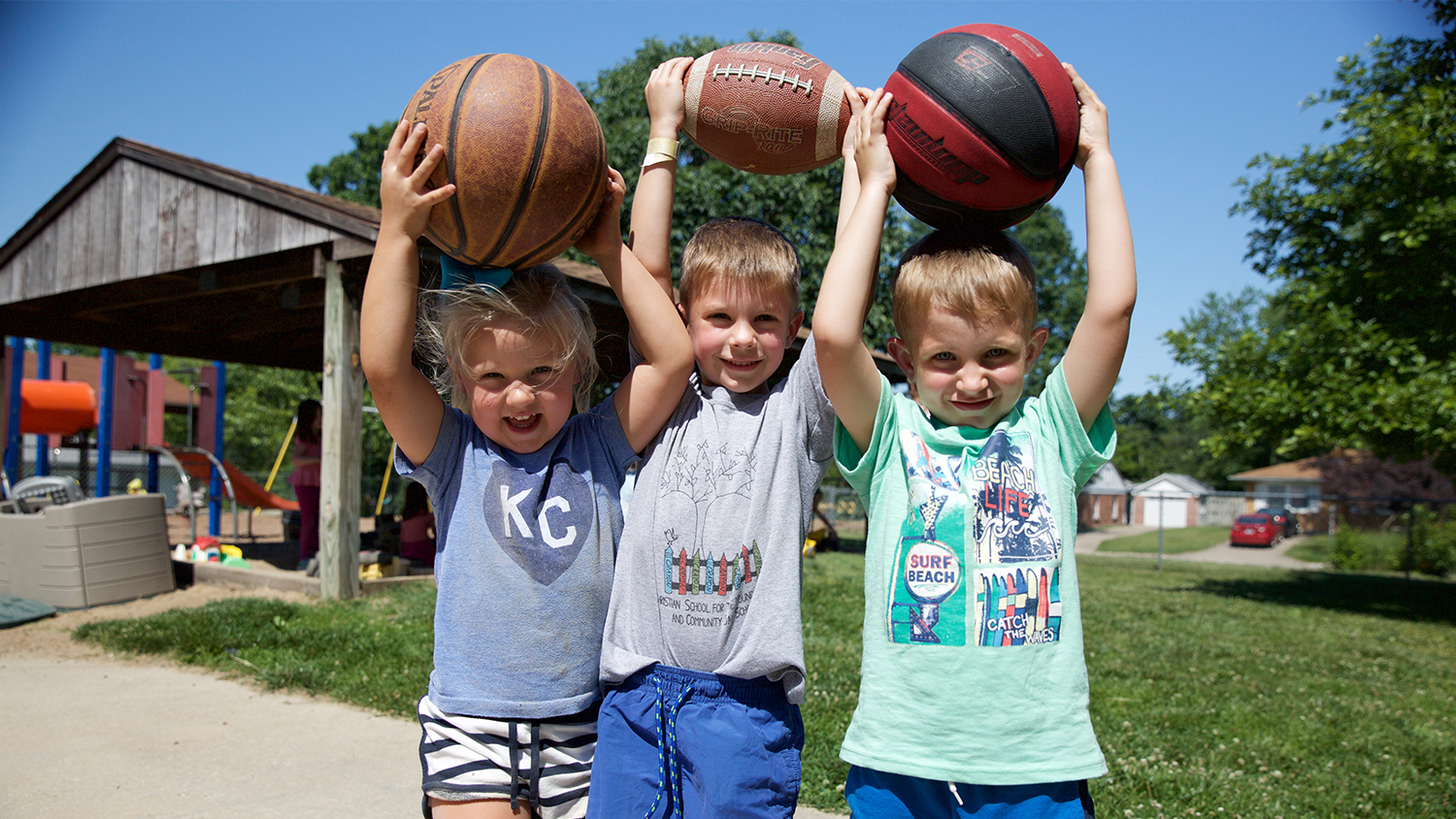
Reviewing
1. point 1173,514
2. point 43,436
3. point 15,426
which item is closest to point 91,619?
point 15,426

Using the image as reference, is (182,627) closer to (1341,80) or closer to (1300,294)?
(1300,294)

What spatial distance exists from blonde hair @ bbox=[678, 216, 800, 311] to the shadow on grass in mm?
13418

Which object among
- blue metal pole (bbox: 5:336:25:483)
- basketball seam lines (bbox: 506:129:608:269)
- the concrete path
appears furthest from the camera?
blue metal pole (bbox: 5:336:25:483)

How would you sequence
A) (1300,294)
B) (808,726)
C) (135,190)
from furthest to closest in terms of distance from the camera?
(1300,294)
(135,190)
(808,726)

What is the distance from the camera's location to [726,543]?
75.5 inches

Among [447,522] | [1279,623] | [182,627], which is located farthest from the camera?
[1279,623]

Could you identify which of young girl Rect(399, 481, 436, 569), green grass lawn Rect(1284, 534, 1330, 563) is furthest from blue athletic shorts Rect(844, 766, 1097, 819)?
green grass lawn Rect(1284, 534, 1330, 563)

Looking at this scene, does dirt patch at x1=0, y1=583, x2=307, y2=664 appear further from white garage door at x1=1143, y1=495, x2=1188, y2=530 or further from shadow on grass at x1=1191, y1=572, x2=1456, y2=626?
white garage door at x1=1143, y1=495, x2=1188, y2=530

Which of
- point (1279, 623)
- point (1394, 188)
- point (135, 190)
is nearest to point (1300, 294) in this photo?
point (1394, 188)

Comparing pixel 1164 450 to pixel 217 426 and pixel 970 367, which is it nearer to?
pixel 217 426

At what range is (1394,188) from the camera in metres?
11.3

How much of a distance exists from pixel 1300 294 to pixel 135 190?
548 inches

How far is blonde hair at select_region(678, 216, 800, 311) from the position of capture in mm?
2020

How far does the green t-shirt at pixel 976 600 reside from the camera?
172 centimetres
